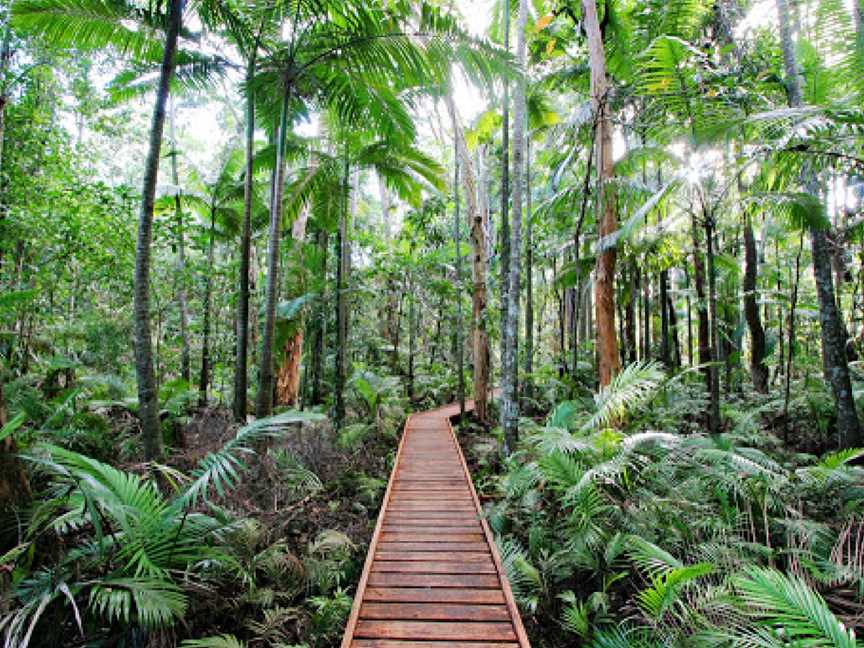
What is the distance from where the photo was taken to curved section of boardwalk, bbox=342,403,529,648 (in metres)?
3.14

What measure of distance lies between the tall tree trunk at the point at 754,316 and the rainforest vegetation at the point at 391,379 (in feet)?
0.18

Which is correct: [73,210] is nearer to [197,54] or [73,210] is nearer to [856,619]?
[197,54]

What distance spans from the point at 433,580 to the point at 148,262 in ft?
12.3

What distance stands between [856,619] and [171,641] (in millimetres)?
4824

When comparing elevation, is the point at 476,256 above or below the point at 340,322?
above

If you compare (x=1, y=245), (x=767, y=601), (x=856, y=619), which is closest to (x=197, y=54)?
(x=1, y=245)

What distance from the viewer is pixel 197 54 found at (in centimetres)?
596

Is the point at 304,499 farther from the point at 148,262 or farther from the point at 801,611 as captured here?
the point at 801,611

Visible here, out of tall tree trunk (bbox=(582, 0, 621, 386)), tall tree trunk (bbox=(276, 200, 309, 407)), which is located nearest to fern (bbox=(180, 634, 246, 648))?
tall tree trunk (bbox=(582, 0, 621, 386))

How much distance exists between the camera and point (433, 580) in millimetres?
3852

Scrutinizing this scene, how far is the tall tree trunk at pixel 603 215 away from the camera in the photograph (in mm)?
7258

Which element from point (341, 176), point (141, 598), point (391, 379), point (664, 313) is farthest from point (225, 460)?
point (664, 313)

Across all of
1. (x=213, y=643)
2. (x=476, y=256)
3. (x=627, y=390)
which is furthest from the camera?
A: (x=476, y=256)

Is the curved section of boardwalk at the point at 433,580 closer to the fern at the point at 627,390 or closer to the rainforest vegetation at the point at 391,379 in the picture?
the rainforest vegetation at the point at 391,379
